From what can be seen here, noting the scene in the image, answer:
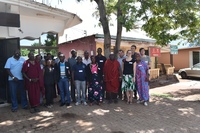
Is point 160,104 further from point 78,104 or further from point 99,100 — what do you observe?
point 78,104

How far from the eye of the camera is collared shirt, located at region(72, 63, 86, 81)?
23.0ft

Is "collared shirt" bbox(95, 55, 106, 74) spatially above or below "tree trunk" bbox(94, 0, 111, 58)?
below

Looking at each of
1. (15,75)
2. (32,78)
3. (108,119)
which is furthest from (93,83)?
(15,75)

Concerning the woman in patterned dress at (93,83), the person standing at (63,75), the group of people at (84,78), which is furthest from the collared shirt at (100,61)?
the person standing at (63,75)

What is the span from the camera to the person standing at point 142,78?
7188 mm

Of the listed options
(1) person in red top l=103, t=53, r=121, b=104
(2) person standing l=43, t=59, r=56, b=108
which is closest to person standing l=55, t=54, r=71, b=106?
(2) person standing l=43, t=59, r=56, b=108

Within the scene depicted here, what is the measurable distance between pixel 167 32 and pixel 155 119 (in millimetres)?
4173

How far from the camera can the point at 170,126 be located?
216 inches

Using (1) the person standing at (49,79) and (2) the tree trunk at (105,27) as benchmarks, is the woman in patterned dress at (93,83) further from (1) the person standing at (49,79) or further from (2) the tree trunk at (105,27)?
(2) the tree trunk at (105,27)

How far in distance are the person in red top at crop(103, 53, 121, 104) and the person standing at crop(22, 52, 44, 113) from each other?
2172 millimetres

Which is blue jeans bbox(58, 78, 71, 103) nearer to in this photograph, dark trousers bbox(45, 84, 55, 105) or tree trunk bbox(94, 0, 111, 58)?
dark trousers bbox(45, 84, 55, 105)

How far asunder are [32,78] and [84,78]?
1.63 metres

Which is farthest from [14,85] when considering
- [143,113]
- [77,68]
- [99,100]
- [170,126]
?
[170,126]

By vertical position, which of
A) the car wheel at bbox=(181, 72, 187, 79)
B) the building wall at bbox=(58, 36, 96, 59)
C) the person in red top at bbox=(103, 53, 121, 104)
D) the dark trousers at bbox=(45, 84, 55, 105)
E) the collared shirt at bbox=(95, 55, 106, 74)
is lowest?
the car wheel at bbox=(181, 72, 187, 79)
